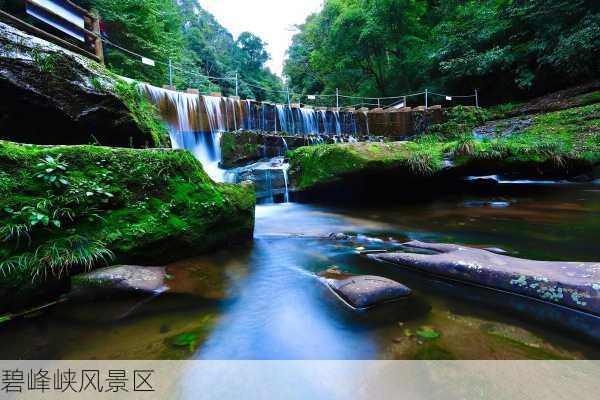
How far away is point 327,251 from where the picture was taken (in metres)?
4.39

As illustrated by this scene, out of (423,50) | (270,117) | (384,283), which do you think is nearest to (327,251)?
(384,283)

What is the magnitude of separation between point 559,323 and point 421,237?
2.60 m

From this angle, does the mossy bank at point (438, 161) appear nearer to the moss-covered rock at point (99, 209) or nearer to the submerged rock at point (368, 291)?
the moss-covered rock at point (99, 209)

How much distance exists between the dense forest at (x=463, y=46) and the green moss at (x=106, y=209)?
16850 mm

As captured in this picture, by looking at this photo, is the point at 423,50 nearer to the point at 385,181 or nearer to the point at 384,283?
the point at 385,181

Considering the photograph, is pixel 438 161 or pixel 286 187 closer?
pixel 438 161

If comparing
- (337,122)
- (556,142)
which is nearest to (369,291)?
(556,142)

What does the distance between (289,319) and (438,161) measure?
5930 millimetres

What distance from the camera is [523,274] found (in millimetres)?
2818

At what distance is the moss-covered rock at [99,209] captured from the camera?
266 centimetres

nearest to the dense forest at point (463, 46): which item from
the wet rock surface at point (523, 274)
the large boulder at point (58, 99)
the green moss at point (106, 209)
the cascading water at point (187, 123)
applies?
the cascading water at point (187, 123)

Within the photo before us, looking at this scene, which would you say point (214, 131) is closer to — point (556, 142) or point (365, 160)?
point (365, 160)

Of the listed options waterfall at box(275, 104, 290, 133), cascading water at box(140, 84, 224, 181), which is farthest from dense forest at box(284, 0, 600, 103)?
cascading water at box(140, 84, 224, 181)

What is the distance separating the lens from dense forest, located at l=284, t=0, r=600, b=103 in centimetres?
1388
